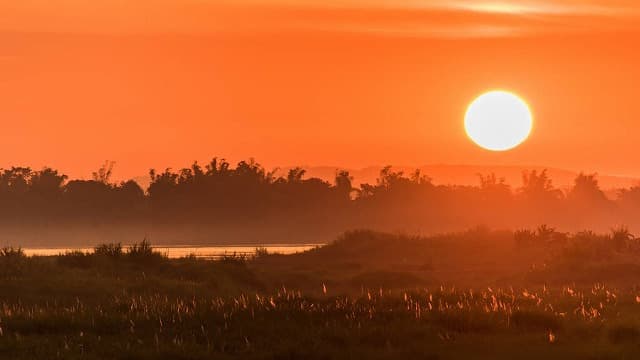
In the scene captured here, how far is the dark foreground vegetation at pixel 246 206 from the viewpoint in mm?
151875

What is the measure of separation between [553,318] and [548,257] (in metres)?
33.8

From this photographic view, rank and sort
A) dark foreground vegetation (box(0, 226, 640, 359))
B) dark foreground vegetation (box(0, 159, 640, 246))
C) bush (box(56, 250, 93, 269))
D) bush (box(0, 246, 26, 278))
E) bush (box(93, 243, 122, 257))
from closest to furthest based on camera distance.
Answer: dark foreground vegetation (box(0, 226, 640, 359)) < bush (box(0, 246, 26, 278)) < bush (box(56, 250, 93, 269)) < bush (box(93, 243, 122, 257)) < dark foreground vegetation (box(0, 159, 640, 246))

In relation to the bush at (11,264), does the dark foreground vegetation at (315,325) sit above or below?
below

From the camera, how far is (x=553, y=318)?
2622 cm

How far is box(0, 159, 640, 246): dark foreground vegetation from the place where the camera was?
498 feet

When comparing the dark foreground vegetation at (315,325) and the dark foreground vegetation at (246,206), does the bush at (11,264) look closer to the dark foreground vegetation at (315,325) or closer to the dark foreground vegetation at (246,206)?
the dark foreground vegetation at (315,325)

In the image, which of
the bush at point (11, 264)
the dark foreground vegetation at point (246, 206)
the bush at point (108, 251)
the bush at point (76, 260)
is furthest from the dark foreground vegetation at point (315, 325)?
the dark foreground vegetation at point (246, 206)

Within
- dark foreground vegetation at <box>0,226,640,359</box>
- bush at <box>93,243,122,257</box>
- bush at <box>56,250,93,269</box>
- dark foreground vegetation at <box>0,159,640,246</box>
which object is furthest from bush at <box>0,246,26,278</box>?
dark foreground vegetation at <box>0,159,640,246</box>

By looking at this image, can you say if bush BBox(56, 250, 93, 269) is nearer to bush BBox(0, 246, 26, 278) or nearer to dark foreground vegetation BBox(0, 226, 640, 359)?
bush BBox(0, 246, 26, 278)

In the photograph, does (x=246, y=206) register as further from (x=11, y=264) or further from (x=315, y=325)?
(x=315, y=325)

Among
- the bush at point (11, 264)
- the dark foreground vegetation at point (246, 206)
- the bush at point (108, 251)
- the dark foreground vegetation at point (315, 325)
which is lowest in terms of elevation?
the dark foreground vegetation at point (315, 325)

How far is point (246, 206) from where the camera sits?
15812cm

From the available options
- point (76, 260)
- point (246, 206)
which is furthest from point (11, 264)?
point (246, 206)

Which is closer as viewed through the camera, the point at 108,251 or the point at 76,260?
the point at 76,260
